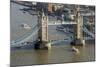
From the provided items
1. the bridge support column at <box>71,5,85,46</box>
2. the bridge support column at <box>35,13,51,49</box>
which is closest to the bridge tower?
the bridge support column at <box>71,5,85,46</box>

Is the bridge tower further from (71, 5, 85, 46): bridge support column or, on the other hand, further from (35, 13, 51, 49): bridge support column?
(35, 13, 51, 49): bridge support column

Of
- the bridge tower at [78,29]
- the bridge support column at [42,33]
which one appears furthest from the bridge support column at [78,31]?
the bridge support column at [42,33]

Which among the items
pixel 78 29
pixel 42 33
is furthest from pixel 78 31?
pixel 42 33

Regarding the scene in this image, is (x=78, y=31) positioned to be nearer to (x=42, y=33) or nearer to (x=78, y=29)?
(x=78, y=29)

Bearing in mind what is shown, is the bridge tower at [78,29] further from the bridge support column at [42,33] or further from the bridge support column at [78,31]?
the bridge support column at [42,33]

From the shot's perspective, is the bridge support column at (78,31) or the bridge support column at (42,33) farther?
the bridge support column at (78,31)
